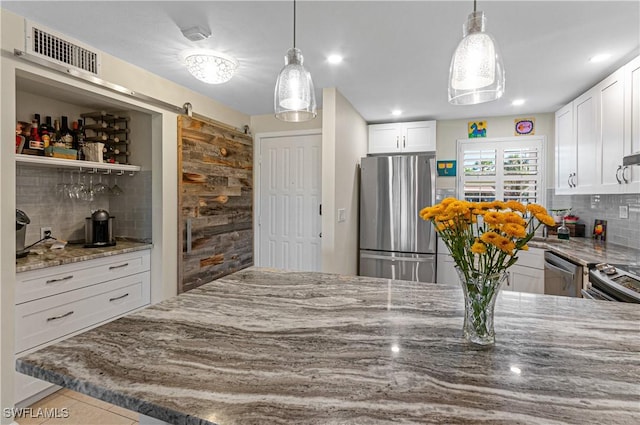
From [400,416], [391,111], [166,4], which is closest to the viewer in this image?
[400,416]

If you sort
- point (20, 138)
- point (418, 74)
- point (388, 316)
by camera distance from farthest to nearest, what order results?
point (418, 74) < point (20, 138) < point (388, 316)

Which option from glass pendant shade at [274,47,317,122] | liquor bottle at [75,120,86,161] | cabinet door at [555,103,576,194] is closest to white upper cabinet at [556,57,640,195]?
cabinet door at [555,103,576,194]

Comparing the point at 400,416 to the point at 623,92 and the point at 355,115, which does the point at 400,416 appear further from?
the point at 355,115

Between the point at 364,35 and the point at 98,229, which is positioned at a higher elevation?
the point at 364,35

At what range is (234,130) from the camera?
11.8 ft

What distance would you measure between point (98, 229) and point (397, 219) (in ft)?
9.50

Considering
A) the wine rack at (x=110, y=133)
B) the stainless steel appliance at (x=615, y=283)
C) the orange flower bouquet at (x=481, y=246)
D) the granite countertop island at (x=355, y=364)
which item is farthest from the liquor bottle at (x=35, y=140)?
the stainless steel appliance at (x=615, y=283)

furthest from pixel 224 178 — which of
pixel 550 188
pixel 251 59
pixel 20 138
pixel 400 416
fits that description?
pixel 550 188

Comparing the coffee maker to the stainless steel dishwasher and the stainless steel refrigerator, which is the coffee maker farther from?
the stainless steel dishwasher

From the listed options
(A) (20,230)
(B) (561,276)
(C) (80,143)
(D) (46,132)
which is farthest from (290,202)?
(B) (561,276)

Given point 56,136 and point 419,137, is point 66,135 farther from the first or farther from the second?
point 419,137

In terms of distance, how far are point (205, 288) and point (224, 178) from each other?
220 cm

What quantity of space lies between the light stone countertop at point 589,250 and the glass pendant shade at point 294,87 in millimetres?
2197

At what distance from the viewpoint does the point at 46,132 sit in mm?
2355
